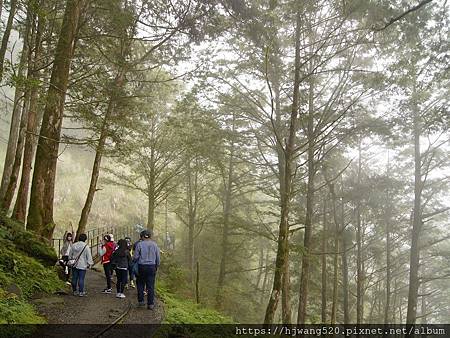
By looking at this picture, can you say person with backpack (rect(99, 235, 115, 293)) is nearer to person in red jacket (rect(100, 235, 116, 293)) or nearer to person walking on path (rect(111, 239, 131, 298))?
person in red jacket (rect(100, 235, 116, 293))

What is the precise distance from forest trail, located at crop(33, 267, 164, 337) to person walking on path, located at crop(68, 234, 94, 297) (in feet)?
0.95

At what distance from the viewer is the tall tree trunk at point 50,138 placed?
10.3 meters

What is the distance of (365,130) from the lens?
43.3 feet

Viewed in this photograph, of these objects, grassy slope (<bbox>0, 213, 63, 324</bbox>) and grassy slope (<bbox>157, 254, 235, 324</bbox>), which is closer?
grassy slope (<bbox>0, 213, 63, 324</bbox>)

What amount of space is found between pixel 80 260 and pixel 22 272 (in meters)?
1.36

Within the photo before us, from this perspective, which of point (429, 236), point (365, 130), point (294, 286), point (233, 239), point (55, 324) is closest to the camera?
point (55, 324)

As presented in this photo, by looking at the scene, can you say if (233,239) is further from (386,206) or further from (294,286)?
(386,206)

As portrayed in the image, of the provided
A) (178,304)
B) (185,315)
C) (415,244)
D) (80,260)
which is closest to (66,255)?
(80,260)

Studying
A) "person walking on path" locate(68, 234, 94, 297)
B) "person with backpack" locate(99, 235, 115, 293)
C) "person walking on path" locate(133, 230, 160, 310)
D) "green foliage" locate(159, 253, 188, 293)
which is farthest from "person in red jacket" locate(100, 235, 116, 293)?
"green foliage" locate(159, 253, 188, 293)

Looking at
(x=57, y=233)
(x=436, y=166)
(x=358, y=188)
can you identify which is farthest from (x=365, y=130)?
(x=57, y=233)

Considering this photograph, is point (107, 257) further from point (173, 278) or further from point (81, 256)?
point (173, 278)

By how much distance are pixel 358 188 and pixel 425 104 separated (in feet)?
20.2

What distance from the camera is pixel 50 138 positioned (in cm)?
1022

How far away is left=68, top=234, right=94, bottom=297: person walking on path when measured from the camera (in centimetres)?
935
